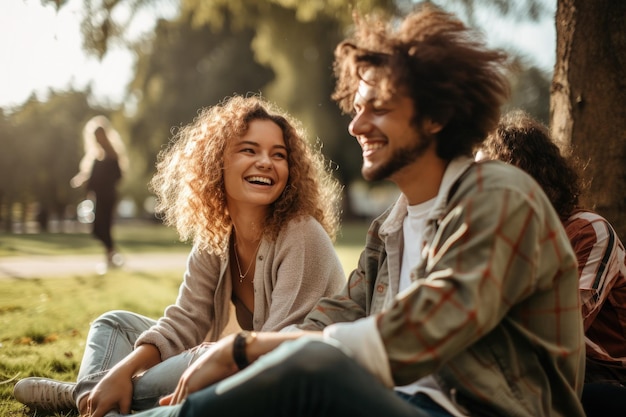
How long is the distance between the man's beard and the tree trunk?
1.75 metres

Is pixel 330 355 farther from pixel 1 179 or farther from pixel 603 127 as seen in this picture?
pixel 1 179

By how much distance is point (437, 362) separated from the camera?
1.84 meters

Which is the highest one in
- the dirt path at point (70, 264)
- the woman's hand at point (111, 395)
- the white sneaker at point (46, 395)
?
the woman's hand at point (111, 395)

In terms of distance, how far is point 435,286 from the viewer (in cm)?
185

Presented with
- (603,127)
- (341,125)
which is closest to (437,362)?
(603,127)

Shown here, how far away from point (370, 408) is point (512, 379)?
0.48m

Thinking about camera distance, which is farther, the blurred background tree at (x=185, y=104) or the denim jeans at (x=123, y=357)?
the blurred background tree at (x=185, y=104)

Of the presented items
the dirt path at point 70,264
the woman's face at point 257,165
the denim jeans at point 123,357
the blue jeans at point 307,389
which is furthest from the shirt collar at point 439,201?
the dirt path at point 70,264

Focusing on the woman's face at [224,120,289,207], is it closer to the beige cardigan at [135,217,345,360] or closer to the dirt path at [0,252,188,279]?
the beige cardigan at [135,217,345,360]

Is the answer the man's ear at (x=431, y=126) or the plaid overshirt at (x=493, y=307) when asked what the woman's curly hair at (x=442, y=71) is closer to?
the man's ear at (x=431, y=126)

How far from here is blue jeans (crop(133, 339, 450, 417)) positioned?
1697mm

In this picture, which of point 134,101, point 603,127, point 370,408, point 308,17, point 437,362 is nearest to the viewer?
point 370,408

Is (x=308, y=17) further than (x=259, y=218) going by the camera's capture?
Yes

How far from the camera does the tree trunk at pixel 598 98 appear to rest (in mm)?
3727
